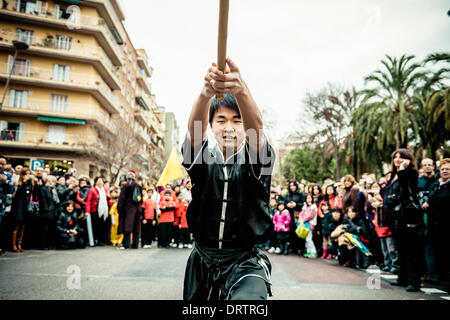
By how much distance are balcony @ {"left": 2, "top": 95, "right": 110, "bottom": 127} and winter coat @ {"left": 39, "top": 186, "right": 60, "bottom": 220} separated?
23758 mm

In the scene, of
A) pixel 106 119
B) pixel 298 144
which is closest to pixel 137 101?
pixel 106 119

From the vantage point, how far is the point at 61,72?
3166cm

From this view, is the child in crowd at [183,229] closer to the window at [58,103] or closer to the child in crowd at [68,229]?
the child in crowd at [68,229]

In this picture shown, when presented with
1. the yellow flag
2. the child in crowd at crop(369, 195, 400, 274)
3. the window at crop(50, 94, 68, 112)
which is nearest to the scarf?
the yellow flag

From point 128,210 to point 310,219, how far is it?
222 inches

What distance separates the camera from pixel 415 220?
549cm

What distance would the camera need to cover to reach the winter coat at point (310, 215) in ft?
32.3

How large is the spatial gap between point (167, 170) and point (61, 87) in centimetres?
2495

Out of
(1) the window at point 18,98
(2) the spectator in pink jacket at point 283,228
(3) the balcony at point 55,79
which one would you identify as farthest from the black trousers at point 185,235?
(1) the window at point 18,98

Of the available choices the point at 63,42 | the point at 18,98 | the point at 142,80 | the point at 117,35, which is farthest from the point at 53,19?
the point at 142,80

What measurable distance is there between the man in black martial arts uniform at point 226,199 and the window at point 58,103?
33.5 metres

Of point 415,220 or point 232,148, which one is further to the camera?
point 415,220
